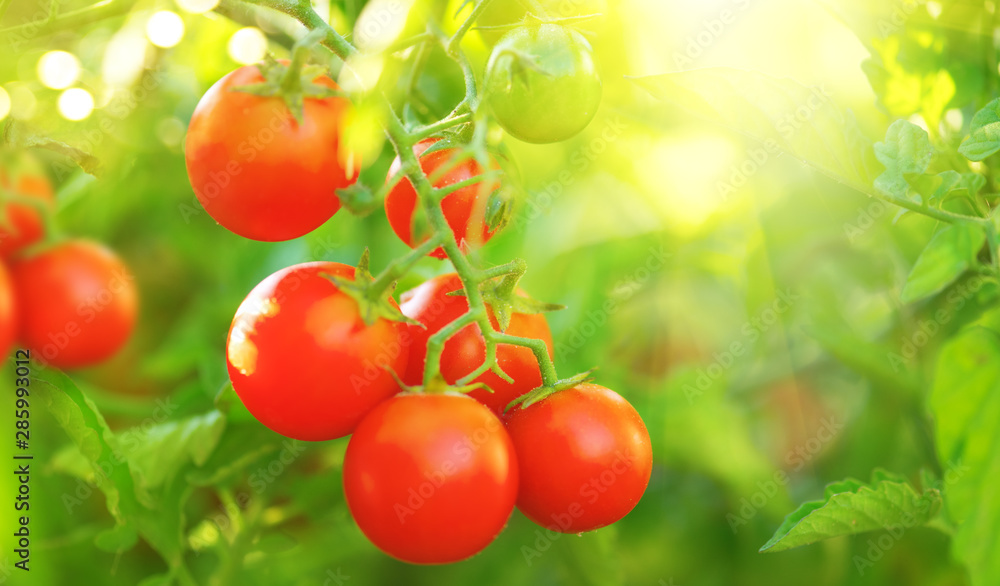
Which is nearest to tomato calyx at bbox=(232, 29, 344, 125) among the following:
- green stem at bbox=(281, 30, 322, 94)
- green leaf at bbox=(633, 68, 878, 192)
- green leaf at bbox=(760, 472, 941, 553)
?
green stem at bbox=(281, 30, 322, 94)

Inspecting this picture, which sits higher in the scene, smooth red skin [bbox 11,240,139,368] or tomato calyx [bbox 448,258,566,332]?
tomato calyx [bbox 448,258,566,332]

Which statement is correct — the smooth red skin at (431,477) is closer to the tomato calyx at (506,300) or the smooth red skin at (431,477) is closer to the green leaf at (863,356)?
the tomato calyx at (506,300)

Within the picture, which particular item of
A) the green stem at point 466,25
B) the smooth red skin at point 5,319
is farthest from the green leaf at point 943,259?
the smooth red skin at point 5,319

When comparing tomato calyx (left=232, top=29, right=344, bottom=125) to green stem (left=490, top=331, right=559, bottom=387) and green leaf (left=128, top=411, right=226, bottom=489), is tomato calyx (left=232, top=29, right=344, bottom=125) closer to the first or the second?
green stem (left=490, top=331, right=559, bottom=387)

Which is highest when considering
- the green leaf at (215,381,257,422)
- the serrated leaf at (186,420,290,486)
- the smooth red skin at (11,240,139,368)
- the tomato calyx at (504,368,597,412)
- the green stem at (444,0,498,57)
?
the green stem at (444,0,498,57)

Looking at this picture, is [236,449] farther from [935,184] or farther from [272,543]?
[935,184]

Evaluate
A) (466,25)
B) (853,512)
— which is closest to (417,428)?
(466,25)

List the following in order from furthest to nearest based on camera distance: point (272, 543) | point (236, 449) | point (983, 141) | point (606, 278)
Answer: point (606, 278) → point (272, 543) → point (236, 449) → point (983, 141)
